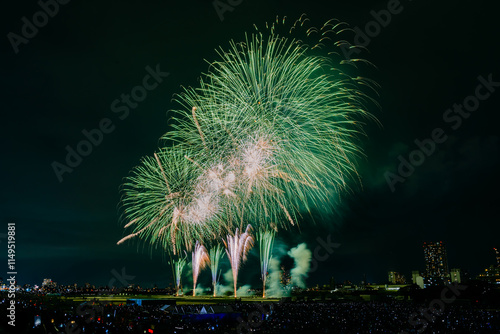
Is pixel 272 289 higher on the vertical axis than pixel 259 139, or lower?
lower

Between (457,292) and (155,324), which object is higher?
(155,324)

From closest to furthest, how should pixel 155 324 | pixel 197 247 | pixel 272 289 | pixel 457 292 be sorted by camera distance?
pixel 155 324
pixel 197 247
pixel 457 292
pixel 272 289

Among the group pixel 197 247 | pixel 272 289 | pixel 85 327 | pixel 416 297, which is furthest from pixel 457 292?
pixel 85 327

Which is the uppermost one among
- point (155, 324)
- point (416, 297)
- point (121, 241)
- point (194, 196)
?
point (194, 196)

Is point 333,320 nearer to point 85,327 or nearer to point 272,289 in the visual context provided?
point 85,327

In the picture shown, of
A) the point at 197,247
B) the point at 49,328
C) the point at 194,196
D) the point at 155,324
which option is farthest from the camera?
the point at 197,247

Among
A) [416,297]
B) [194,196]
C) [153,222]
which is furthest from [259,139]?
[416,297]

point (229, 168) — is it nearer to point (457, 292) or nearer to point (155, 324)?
point (155, 324)

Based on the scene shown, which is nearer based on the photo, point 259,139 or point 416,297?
point 259,139

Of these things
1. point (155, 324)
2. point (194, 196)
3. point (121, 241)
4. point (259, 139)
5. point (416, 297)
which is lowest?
point (416, 297)
